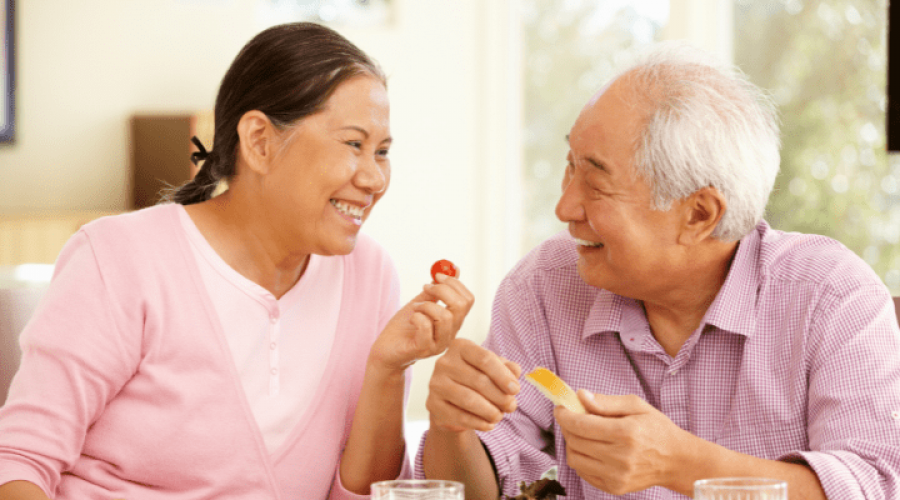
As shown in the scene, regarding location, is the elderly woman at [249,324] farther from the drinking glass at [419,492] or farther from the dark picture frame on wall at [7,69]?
the dark picture frame on wall at [7,69]

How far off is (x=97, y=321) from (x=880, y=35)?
3828 millimetres

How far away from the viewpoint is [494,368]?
4.44 feet

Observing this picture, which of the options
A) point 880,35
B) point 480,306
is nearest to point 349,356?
point 880,35

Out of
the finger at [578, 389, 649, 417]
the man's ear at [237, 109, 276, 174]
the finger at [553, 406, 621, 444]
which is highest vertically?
the man's ear at [237, 109, 276, 174]

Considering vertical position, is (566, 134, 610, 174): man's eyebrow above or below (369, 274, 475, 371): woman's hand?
above

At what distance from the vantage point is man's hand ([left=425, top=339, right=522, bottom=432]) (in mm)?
1354

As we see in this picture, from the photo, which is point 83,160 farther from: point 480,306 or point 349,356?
point 349,356

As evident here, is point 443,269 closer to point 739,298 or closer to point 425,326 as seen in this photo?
point 425,326

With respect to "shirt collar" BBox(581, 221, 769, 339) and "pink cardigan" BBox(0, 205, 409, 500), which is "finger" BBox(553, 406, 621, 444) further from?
"pink cardigan" BBox(0, 205, 409, 500)

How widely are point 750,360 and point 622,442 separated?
0.42 metres

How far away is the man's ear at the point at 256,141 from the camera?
1.67m

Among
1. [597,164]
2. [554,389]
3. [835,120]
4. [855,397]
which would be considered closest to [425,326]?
[554,389]

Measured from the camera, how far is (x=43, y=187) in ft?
17.0

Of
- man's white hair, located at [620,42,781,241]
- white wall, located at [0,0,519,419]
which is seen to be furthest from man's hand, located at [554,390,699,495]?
white wall, located at [0,0,519,419]
